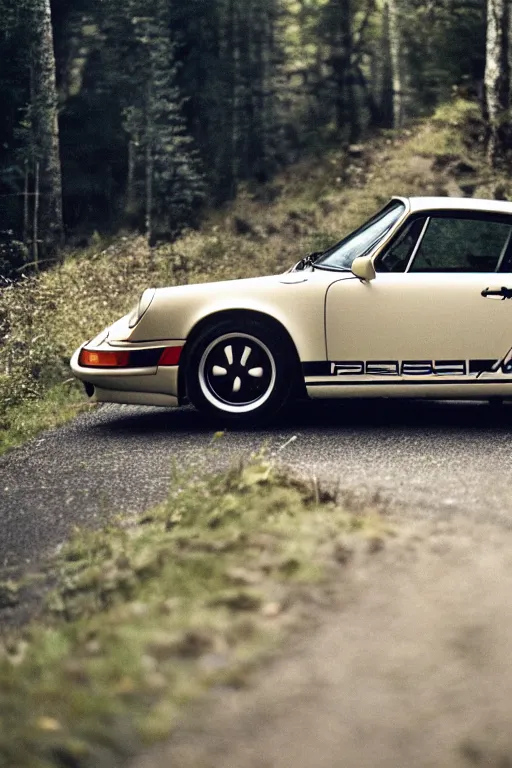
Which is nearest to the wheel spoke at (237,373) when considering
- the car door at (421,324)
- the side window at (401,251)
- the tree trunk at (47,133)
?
the car door at (421,324)

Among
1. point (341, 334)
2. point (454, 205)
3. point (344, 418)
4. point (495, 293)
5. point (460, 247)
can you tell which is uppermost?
point (454, 205)

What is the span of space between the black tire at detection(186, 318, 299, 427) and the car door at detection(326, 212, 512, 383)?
1.18ft

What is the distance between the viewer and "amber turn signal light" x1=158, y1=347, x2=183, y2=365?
7.58 meters

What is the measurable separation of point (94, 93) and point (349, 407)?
800 inches

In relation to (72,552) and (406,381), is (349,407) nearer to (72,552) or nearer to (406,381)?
(406,381)

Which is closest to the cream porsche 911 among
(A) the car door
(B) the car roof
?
(A) the car door

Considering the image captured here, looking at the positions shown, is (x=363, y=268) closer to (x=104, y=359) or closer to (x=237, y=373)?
(x=237, y=373)

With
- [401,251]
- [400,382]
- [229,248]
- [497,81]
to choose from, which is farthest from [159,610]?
[497,81]

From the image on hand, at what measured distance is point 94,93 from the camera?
2730 cm

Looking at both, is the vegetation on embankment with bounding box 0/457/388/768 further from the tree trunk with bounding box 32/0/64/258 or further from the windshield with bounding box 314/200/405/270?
the tree trunk with bounding box 32/0/64/258

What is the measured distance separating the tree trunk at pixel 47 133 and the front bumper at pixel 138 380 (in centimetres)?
1134

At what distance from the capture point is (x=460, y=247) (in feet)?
25.1

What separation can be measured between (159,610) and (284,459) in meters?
2.83

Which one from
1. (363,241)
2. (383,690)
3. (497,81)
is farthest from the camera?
(497,81)
